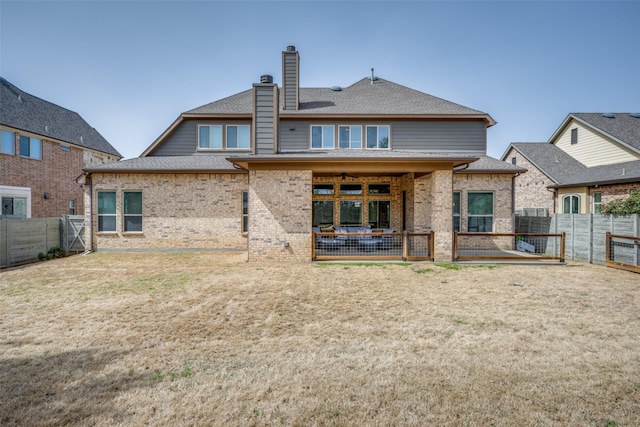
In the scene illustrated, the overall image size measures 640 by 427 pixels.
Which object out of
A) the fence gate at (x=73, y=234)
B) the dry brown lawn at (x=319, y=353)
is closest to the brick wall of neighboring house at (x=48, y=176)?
the fence gate at (x=73, y=234)

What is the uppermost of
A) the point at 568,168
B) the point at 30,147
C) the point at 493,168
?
the point at 30,147

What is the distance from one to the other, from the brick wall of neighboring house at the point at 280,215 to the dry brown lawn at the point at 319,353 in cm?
261

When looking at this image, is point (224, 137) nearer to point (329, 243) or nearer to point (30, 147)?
point (329, 243)

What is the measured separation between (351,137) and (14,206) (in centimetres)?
1871

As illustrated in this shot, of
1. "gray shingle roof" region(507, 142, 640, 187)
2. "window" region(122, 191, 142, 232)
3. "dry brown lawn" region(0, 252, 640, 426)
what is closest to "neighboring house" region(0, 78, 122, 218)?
"window" region(122, 191, 142, 232)

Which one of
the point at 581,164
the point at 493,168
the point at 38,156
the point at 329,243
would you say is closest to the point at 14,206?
the point at 38,156

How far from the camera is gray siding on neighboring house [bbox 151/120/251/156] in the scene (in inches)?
579

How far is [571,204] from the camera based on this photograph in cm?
1711

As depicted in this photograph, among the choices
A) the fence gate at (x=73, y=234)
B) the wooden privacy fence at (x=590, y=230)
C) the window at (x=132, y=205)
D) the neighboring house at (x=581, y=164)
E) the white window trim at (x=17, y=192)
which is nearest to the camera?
the wooden privacy fence at (x=590, y=230)

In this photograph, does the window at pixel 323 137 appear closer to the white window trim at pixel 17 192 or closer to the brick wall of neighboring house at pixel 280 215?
the brick wall of neighboring house at pixel 280 215

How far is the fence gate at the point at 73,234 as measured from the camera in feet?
40.3

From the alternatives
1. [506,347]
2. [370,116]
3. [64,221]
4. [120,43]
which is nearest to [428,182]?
[370,116]

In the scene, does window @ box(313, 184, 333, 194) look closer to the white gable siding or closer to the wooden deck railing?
the wooden deck railing

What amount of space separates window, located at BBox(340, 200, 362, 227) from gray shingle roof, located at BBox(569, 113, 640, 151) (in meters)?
15.2
